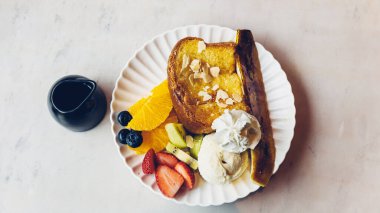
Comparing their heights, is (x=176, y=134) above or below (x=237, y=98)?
below

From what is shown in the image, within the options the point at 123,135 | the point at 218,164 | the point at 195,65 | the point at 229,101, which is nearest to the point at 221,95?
the point at 229,101

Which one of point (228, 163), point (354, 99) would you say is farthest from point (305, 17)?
point (228, 163)

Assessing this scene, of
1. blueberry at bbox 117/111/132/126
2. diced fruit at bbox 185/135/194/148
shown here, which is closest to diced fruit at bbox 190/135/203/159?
diced fruit at bbox 185/135/194/148

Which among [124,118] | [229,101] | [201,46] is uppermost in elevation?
[201,46]

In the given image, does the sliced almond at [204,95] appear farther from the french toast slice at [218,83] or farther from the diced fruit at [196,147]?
the diced fruit at [196,147]

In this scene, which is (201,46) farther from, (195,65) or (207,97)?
(207,97)

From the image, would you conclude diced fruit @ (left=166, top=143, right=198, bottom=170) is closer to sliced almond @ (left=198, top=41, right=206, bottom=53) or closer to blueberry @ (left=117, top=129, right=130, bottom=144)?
blueberry @ (left=117, top=129, right=130, bottom=144)
